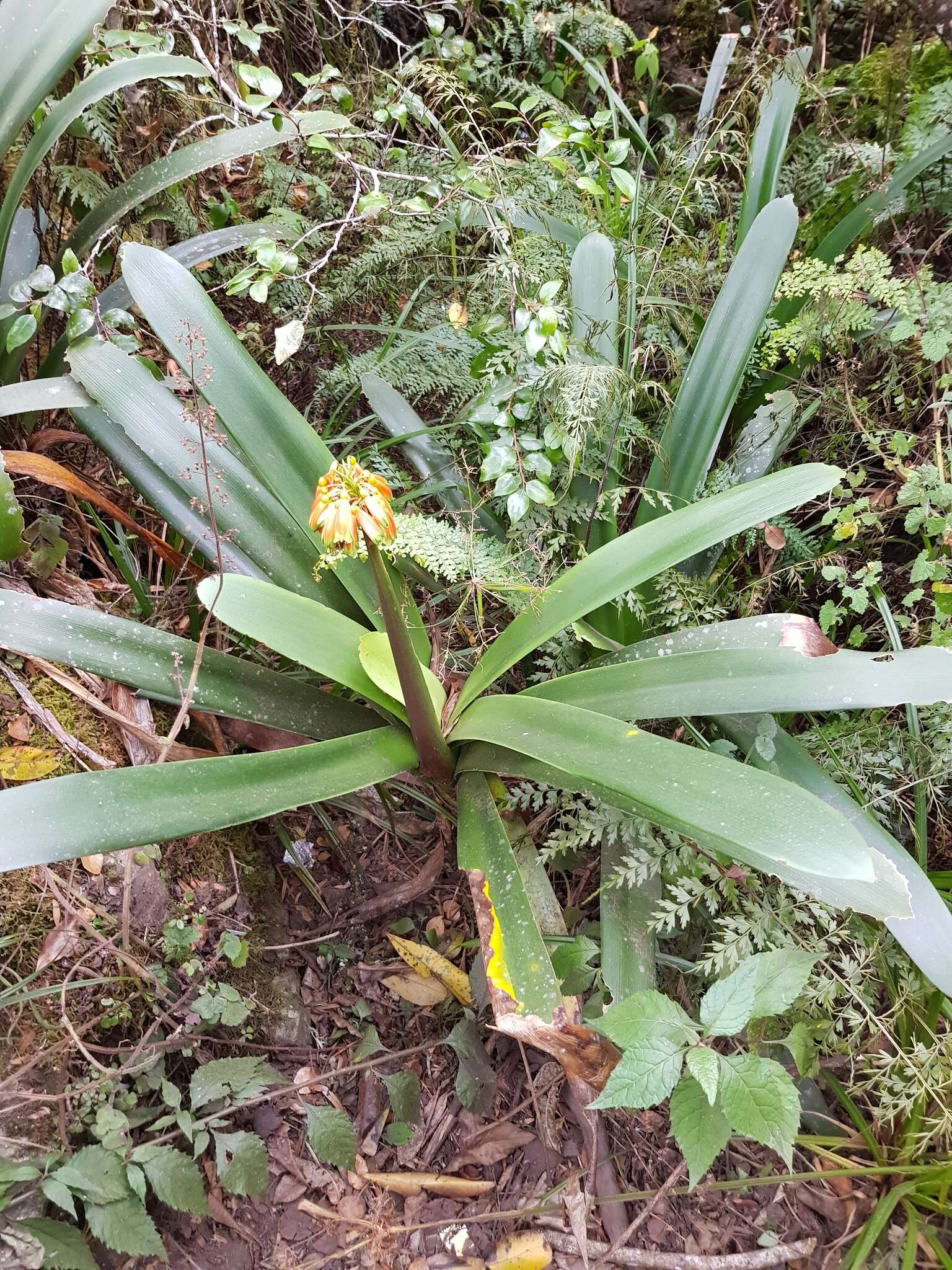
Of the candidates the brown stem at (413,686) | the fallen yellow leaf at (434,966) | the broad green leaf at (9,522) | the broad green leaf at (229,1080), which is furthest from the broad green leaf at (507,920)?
the broad green leaf at (9,522)

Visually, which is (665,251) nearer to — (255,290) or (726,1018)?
Answer: (255,290)

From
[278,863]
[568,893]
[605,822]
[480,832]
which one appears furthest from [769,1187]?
[278,863]

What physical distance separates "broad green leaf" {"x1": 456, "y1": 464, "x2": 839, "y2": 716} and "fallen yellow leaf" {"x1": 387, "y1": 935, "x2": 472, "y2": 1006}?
0.58 metres

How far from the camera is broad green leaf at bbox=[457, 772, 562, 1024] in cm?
90

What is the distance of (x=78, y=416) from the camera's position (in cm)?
121

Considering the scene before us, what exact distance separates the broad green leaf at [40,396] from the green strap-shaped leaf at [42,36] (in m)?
0.55

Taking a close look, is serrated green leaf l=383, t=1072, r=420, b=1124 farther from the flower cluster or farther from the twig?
the flower cluster

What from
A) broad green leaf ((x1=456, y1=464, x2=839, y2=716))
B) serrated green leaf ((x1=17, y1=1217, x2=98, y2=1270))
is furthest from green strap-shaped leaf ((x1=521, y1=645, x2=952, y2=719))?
serrated green leaf ((x1=17, y1=1217, x2=98, y2=1270))

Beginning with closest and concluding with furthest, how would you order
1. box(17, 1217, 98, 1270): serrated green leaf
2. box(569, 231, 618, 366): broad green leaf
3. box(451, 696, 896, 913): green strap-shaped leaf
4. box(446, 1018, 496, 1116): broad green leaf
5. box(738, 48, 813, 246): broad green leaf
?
box(451, 696, 896, 913): green strap-shaped leaf, box(17, 1217, 98, 1270): serrated green leaf, box(446, 1018, 496, 1116): broad green leaf, box(569, 231, 618, 366): broad green leaf, box(738, 48, 813, 246): broad green leaf

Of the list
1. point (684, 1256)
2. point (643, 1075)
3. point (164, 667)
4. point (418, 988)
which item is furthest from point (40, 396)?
→ point (684, 1256)

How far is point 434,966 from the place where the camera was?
4.25 ft

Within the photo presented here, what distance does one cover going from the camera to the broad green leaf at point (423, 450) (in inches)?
56.8

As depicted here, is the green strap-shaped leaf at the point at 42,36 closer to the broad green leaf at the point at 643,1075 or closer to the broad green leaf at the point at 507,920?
the broad green leaf at the point at 507,920

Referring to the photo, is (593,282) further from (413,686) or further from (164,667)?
(164,667)
